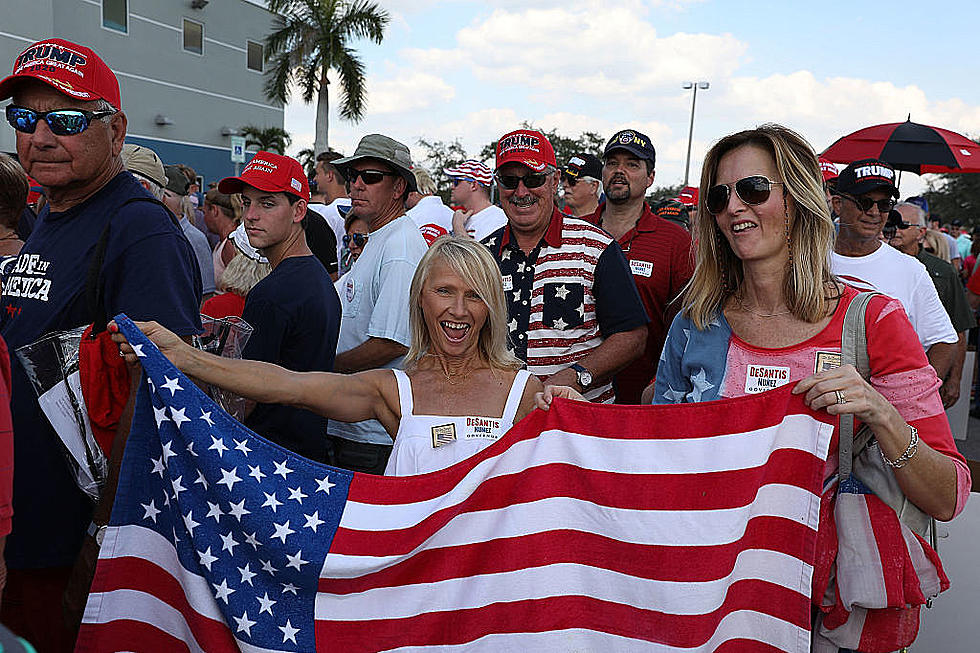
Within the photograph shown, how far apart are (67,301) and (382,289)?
2041 millimetres

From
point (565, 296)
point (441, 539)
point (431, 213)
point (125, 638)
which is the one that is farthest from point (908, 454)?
point (431, 213)

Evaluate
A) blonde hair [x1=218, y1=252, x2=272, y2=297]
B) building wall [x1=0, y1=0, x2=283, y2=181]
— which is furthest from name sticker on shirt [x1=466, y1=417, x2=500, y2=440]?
building wall [x1=0, y1=0, x2=283, y2=181]

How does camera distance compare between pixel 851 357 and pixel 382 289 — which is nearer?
pixel 851 357

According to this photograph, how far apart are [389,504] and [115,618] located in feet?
2.91

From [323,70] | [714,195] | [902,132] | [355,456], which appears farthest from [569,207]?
[323,70]

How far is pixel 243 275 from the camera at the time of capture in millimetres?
4957

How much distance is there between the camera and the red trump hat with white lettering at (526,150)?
4574 mm

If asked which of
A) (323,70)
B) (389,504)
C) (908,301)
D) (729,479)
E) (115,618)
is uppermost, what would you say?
(323,70)

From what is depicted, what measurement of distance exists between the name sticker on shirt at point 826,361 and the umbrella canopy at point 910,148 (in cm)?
631

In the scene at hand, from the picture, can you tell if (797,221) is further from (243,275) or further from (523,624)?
(243,275)

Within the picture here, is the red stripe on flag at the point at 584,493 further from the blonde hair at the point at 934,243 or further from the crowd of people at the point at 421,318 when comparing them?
the blonde hair at the point at 934,243

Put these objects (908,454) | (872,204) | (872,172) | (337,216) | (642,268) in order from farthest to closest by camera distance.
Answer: (337,216) → (642,268) → (872,172) → (872,204) → (908,454)

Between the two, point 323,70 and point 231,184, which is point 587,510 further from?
point 323,70

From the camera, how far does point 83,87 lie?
2.73 m
